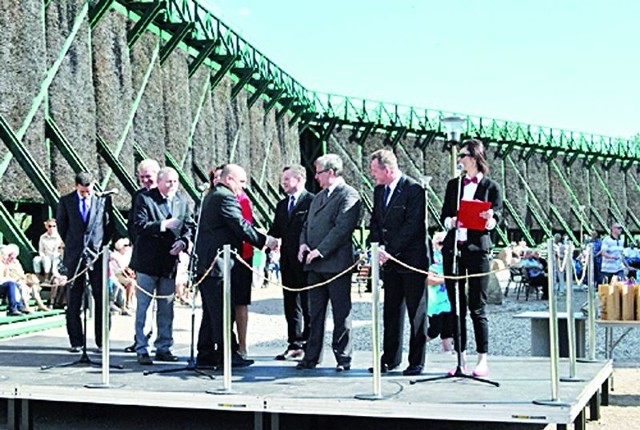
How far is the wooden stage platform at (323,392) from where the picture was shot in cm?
598

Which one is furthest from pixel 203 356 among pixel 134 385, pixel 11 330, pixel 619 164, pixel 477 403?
pixel 619 164

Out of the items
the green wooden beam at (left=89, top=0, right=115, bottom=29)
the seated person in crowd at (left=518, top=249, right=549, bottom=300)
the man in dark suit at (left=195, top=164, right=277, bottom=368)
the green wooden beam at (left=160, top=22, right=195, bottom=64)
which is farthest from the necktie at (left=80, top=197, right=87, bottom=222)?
the green wooden beam at (left=160, top=22, right=195, bottom=64)

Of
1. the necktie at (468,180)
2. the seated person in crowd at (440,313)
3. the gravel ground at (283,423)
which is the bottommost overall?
the gravel ground at (283,423)

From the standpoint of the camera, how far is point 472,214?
23.0 ft

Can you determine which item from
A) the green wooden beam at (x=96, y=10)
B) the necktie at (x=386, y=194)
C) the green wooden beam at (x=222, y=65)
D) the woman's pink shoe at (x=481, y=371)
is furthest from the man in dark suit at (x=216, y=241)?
the green wooden beam at (x=222, y=65)

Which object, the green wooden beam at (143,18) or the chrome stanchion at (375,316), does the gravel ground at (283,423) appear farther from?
the green wooden beam at (143,18)

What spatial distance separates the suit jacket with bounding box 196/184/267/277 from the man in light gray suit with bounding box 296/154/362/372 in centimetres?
51

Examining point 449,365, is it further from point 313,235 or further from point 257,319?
point 257,319

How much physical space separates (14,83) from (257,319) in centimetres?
750

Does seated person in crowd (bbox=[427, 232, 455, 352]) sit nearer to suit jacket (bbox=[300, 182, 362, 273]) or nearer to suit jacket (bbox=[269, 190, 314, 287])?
suit jacket (bbox=[269, 190, 314, 287])

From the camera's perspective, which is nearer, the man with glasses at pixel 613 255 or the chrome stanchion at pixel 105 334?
the chrome stanchion at pixel 105 334

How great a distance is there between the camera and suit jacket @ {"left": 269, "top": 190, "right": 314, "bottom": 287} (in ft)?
28.2

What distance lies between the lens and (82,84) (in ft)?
70.2

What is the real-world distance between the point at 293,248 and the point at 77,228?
227 centimetres
